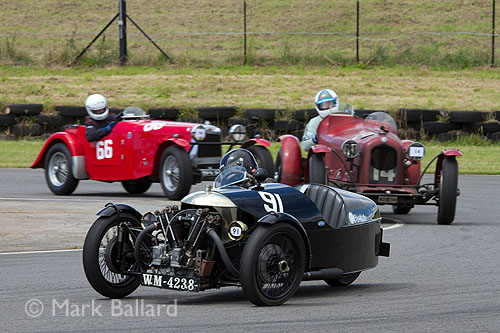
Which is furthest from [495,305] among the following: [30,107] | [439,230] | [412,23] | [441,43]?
[412,23]

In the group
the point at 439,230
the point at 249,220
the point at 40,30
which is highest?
the point at 40,30

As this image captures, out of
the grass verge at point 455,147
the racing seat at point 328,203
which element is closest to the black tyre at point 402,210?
the grass verge at point 455,147

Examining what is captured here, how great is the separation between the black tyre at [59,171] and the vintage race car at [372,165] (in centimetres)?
377

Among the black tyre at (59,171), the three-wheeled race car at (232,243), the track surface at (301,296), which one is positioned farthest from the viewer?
the black tyre at (59,171)

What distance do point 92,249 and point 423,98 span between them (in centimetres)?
2063

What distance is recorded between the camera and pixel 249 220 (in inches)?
283

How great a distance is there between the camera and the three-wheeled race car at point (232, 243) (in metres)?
6.70

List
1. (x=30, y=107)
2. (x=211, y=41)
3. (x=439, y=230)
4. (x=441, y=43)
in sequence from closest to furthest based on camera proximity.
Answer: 1. (x=439, y=230)
2. (x=30, y=107)
3. (x=441, y=43)
4. (x=211, y=41)

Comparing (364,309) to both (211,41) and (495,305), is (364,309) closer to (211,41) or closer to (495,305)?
(495,305)

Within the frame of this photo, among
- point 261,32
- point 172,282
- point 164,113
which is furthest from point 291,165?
point 261,32

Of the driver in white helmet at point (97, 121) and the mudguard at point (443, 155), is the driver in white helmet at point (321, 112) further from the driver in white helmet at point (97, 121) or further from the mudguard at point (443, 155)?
the driver in white helmet at point (97, 121)

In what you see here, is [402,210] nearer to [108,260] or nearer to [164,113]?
[108,260]

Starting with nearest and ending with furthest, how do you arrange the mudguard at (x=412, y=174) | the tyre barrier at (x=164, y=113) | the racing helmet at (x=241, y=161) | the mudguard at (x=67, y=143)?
the racing helmet at (x=241, y=161) → the mudguard at (x=412, y=174) → the mudguard at (x=67, y=143) → the tyre barrier at (x=164, y=113)

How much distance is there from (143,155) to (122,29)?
16498 mm
